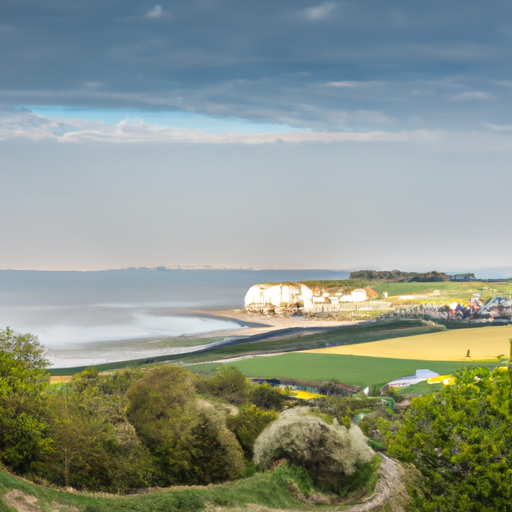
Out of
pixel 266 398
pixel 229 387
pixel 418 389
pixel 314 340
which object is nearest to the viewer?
pixel 229 387

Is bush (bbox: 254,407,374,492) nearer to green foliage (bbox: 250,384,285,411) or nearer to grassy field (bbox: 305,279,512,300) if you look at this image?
green foliage (bbox: 250,384,285,411)

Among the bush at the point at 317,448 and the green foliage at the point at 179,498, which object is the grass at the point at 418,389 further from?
the green foliage at the point at 179,498

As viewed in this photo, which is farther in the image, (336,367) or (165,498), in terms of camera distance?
(336,367)

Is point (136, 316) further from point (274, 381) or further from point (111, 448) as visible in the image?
point (111, 448)

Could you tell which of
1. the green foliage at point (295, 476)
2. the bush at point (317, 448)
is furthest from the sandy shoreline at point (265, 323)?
the green foliage at point (295, 476)

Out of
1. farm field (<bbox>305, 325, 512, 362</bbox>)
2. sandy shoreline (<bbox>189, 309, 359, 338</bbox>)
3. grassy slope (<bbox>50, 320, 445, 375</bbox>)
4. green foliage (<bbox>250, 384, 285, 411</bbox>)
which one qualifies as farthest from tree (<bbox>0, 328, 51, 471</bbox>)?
sandy shoreline (<bbox>189, 309, 359, 338</bbox>)

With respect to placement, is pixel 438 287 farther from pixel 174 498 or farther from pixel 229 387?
pixel 174 498

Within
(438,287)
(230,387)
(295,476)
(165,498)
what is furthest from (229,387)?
(438,287)
